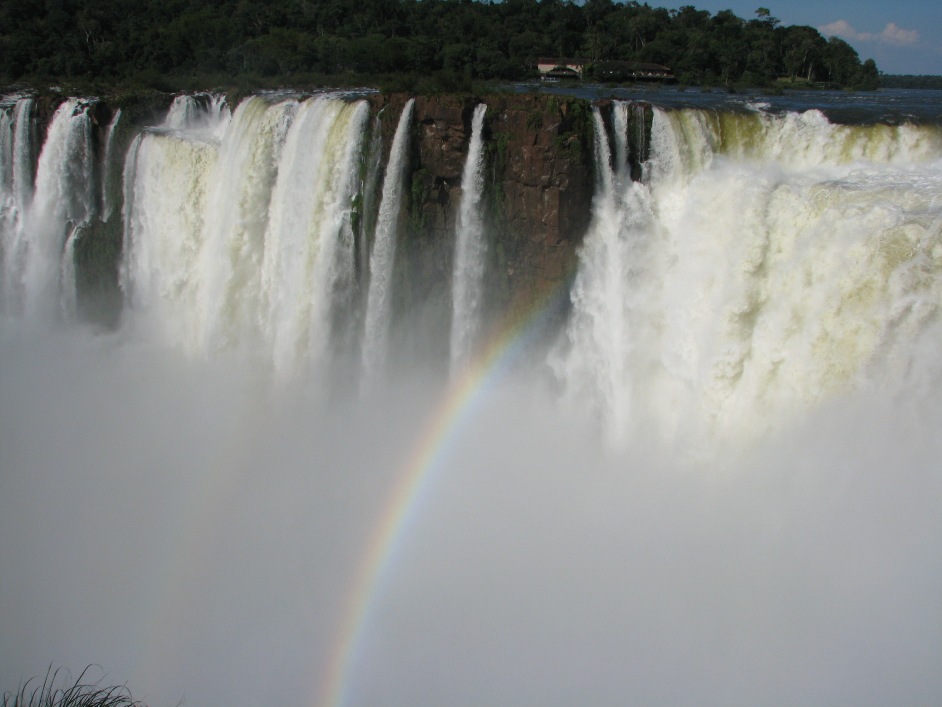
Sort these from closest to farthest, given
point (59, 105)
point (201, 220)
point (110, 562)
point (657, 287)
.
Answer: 1. point (110, 562)
2. point (657, 287)
3. point (201, 220)
4. point (59, 105)

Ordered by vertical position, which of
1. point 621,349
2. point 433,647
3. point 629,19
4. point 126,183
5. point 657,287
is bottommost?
point 433,647

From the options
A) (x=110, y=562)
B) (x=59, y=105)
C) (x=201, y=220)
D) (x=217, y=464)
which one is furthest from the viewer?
(x=59, y=105)

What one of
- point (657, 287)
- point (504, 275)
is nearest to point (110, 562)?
point (504, 275)

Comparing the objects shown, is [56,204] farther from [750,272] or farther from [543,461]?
[750,272]

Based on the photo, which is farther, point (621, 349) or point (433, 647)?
point (621, 349)

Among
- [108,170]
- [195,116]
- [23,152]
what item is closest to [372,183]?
[195,116]

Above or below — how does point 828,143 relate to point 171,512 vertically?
above

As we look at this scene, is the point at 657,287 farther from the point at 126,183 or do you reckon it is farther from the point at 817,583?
the point at 126,183

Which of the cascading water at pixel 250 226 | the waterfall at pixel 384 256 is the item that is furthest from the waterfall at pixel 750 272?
the cascading water at pixel 250 226
